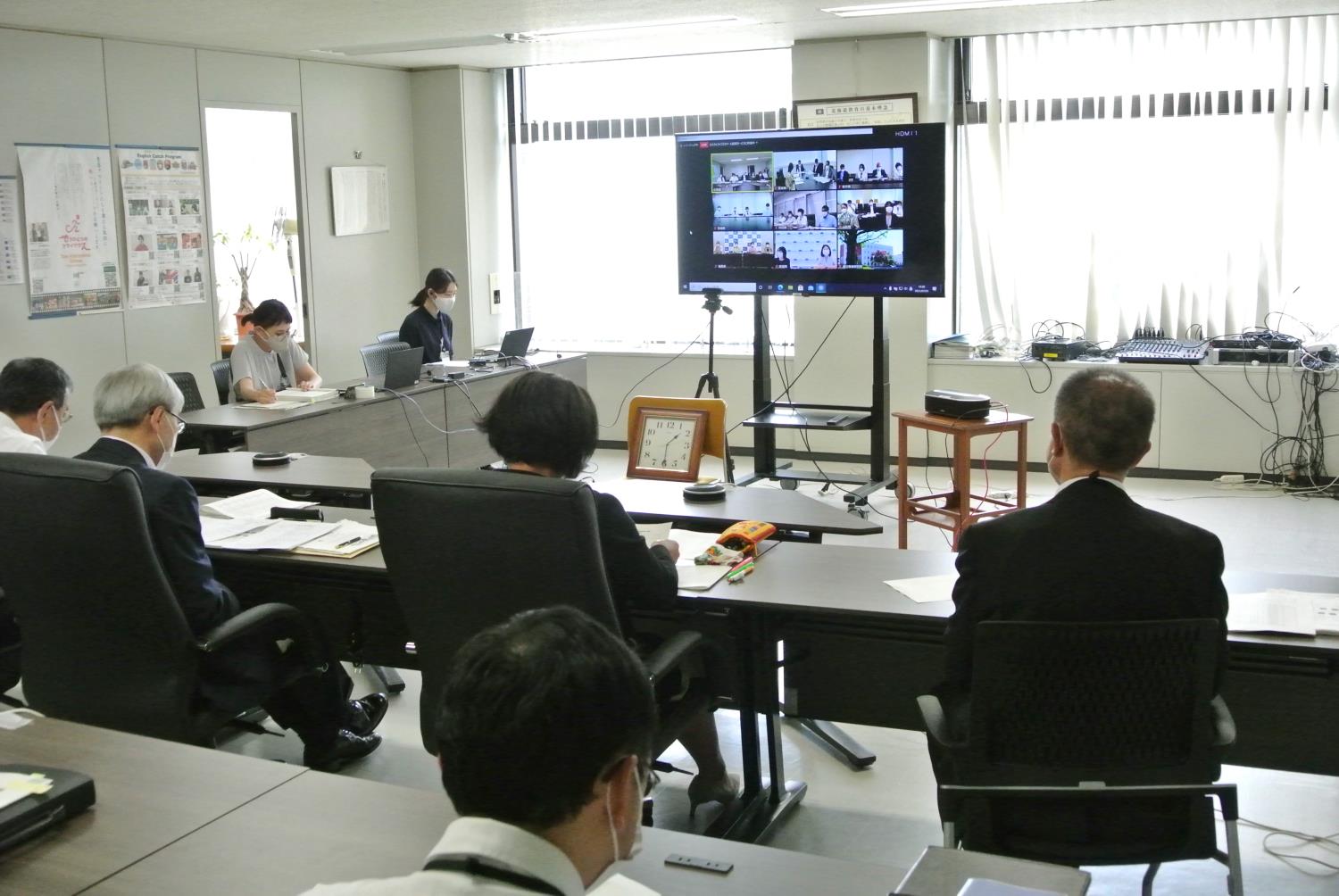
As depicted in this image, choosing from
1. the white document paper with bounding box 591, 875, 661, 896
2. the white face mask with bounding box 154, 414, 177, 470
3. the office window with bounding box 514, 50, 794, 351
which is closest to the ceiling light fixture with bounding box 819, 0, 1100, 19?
the office window with bounding box 514, 50, 794, 351

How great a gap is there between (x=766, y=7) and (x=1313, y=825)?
4.50m

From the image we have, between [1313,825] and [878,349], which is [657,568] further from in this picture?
[878,349]

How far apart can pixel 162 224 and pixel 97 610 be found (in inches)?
184

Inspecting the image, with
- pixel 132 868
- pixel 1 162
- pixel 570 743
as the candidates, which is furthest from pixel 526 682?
pixel 1 162

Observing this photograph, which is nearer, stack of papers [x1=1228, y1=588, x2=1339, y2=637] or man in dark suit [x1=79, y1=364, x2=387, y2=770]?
stack of papers [x1=1228, y1=588, x2=1339, y2=637]

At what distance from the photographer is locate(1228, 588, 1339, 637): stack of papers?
256 centimetres

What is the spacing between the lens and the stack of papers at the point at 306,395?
19.9 feet

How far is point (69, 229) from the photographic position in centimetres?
639

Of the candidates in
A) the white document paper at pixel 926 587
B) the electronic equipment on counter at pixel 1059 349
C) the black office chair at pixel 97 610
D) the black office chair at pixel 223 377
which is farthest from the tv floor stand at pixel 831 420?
the black office chair at pixel 97 610

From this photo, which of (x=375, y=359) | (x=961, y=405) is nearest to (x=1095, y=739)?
(x=961, y=405)

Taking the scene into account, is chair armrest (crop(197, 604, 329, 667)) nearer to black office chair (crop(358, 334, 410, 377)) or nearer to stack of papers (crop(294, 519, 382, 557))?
stack of papers (crop(294, 519, 382, 557))

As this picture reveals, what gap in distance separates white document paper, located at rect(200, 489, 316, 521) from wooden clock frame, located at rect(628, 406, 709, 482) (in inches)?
46.6

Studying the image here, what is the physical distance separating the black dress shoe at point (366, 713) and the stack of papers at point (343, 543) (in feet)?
1.95

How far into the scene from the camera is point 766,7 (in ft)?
20.6
